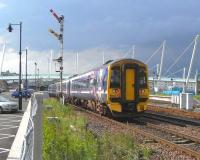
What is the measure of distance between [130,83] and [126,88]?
325 mm

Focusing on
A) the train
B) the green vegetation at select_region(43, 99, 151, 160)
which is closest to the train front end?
the train

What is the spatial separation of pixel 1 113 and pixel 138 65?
13.9 metres

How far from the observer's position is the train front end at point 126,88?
2592 centimetres

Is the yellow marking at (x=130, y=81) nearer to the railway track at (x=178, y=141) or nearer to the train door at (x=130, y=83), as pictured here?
the train door at (x=130, y=83)

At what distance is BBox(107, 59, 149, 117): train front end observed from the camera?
2592 centimetres

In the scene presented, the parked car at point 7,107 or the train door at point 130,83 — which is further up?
the train door at point 130,83

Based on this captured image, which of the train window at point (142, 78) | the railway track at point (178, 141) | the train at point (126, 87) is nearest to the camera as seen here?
the railway track at point (178, 141)

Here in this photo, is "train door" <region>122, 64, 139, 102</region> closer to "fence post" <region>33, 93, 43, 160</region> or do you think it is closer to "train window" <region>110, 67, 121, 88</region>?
"train window" <region>110, 67, 121, 88</region>

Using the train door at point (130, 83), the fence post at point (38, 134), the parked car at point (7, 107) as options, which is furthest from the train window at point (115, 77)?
the fence post at point (38, 134)

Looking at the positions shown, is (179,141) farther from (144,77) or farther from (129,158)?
(144,77)

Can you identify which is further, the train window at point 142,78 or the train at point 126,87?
the train window at point 142,78

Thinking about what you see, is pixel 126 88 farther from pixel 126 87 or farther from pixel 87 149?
pixel 87 149

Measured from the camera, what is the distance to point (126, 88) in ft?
85.6

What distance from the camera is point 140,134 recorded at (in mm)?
18281
